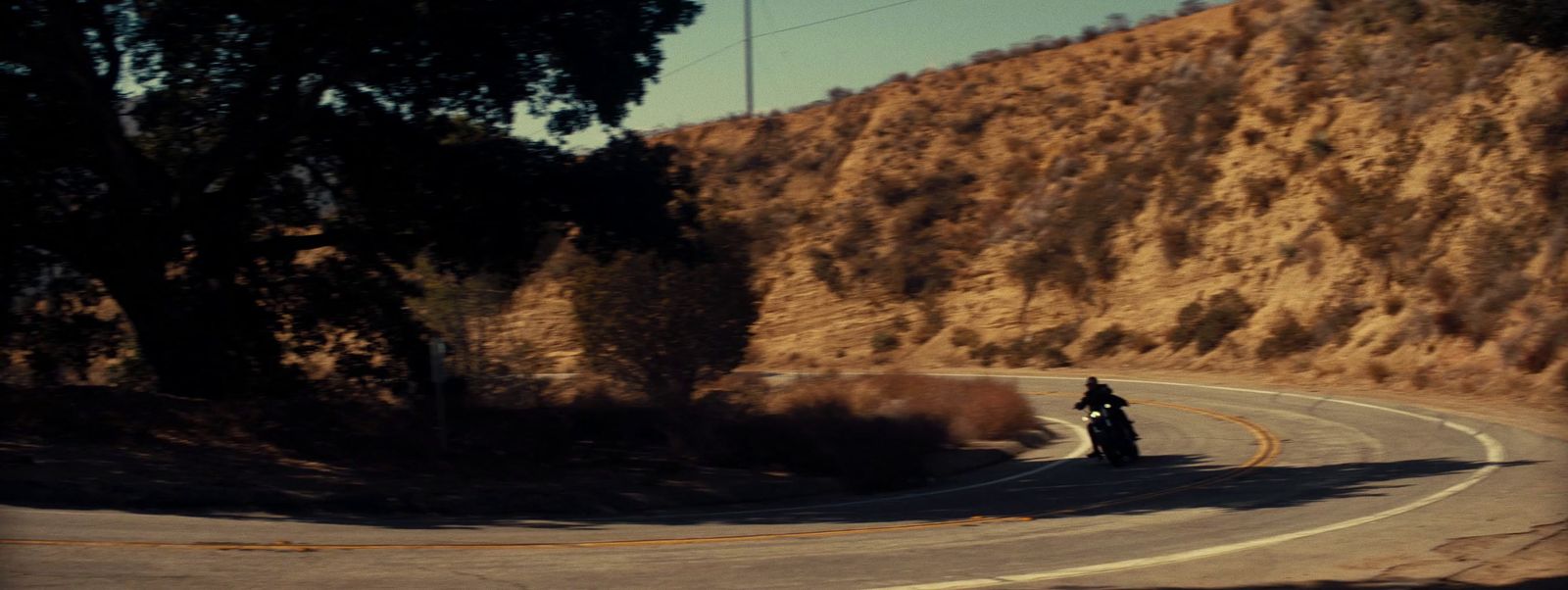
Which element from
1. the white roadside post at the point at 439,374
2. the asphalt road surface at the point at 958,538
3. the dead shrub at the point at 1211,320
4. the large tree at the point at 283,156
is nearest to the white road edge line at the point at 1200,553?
the asphalt road surface at the point at 958,538

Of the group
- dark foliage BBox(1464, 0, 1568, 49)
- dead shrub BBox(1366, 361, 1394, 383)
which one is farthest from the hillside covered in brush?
dark foliage BBox(1464, 0, 1568, 49)

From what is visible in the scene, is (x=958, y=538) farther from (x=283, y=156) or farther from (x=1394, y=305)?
(x=1394, y=305)

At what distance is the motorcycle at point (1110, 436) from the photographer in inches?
764

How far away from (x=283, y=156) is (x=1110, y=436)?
13126 mm

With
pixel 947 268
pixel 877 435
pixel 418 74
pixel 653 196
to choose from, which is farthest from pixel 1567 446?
pixel 947 268

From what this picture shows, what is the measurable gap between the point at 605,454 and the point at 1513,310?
23011 millimetres

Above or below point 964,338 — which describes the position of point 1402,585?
below

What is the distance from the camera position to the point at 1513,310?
1241 inches

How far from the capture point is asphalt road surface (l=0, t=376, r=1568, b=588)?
33.4 ft

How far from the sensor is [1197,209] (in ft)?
158

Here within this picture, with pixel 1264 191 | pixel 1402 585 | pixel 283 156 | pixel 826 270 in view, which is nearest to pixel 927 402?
pixel 283 156

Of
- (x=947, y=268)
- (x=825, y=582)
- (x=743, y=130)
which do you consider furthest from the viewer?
(x=743, y=130)

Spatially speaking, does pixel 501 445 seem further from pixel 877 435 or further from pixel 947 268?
pixel 947 268

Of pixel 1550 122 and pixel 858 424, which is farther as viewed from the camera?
pixel 1550 122
